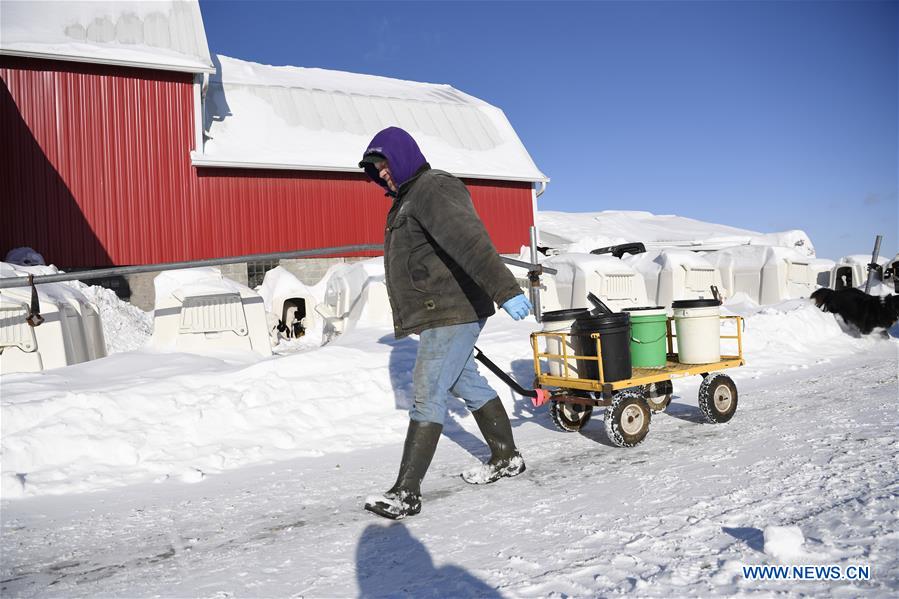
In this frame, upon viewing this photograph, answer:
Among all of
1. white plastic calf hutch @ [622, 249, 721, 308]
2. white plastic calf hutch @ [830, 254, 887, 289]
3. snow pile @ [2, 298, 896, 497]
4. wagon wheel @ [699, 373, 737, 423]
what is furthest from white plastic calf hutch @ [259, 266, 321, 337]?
white plastic calf hutch @ [830, 254, 887, 289]

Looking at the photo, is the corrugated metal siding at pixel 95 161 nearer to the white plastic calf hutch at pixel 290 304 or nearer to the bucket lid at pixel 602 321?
the white plastic calf hutch at pixel 290 304

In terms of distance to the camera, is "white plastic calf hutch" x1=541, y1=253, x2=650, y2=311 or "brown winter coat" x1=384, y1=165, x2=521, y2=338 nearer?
"brown winter coat" x1=384, y1=165, x2=521, y2=338

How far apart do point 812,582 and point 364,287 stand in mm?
9685

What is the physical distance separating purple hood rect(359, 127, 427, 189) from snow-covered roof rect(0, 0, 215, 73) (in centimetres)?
1553

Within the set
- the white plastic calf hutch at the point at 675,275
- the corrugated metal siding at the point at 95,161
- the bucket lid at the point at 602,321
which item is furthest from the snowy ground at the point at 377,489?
the corrugated metal siding at the point at 95,161

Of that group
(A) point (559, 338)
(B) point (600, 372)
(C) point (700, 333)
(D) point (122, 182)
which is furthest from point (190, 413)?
(D) point (122, 182)

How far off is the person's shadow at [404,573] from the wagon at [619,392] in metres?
2.15

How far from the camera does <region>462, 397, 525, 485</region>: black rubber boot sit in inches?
153

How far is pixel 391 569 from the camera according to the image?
263 centimetres

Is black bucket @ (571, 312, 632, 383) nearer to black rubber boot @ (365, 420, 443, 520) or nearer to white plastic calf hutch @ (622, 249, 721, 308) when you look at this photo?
black rubber boot @ (365, 420, 443, 520)

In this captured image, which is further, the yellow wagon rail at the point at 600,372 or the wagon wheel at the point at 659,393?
the wagon wheel at the point at 659,393

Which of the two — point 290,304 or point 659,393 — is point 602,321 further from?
point 290,304

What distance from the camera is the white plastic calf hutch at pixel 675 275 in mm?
A: 16891

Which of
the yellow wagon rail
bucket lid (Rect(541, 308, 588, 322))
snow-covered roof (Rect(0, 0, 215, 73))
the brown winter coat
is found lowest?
the yellow wagon rail
